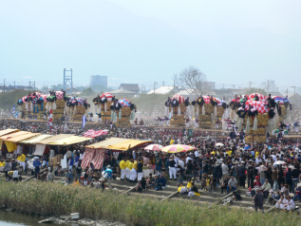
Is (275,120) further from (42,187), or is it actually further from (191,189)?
(42,187)

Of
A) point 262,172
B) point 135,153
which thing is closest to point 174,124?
point 135,153

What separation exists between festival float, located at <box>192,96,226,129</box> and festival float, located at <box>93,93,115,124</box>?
781 cm

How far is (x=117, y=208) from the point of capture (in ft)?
65.3

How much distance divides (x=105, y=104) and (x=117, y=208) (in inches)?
1061

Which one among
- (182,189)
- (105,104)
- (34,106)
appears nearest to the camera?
(182,189)

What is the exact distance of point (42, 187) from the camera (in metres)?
22.2

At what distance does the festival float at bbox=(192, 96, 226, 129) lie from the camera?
4200cm

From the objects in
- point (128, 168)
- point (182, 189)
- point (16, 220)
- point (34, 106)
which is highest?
point (34, 106)

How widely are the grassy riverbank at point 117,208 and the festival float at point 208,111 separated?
21394mm

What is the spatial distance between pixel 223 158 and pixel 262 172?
2.61 metres

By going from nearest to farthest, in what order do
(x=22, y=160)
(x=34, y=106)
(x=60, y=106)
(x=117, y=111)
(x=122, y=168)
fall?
(x=122, y=168) → (x=22, y=160) → (x=117, y=111) → (x=60, y=106) → (x=34, y=106)

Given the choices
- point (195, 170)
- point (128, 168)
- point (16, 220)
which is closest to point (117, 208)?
point (128, 168)

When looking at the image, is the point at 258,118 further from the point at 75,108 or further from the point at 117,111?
the point at 75,108

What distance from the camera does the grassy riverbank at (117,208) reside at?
1678cm
